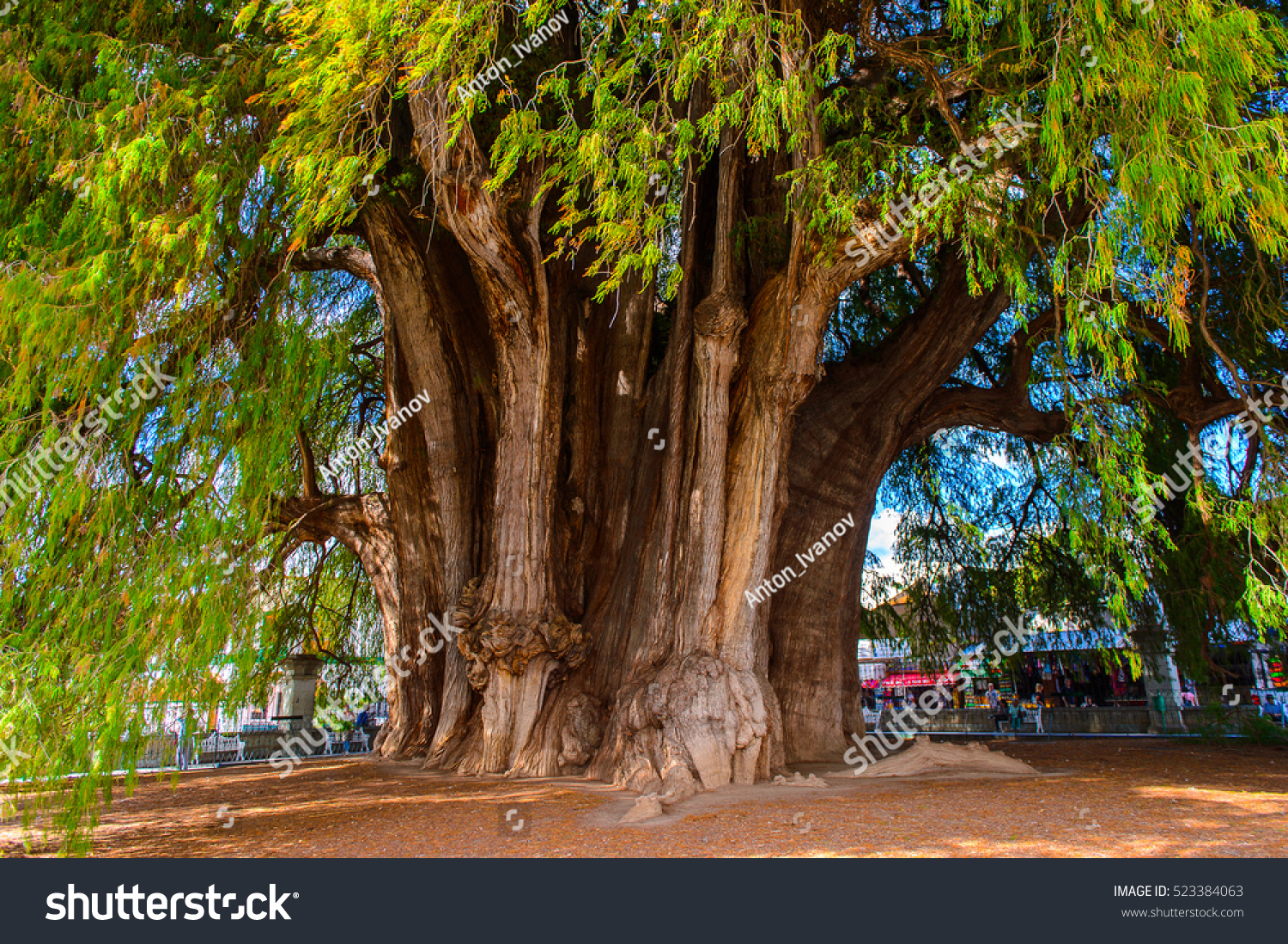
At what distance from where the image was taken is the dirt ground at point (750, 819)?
3.98m

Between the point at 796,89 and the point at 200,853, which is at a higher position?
the point at 796,89

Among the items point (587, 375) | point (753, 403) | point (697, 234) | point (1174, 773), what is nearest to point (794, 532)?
point (753, 403)

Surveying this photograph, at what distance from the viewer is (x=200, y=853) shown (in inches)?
168

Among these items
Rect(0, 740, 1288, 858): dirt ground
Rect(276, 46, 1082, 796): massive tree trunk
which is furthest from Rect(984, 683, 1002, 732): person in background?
Rect(276, 46, 1082, 796): massive tree trunk

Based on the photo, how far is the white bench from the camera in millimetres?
11195

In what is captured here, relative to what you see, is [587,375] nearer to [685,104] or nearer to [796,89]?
[685,104]

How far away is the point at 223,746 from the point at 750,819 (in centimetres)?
1011

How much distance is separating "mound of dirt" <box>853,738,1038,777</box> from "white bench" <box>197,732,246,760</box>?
9.21 m

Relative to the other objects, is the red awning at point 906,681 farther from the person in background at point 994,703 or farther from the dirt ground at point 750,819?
the dirt ground at point 750,819

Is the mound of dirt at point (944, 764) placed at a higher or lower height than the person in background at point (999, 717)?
higher

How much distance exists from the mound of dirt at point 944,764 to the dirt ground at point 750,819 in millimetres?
305

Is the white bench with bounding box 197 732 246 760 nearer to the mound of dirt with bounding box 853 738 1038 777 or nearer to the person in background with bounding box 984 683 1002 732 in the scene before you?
the mound of dirt with bounding box 853 738 1038 777

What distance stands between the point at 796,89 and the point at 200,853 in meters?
5.91

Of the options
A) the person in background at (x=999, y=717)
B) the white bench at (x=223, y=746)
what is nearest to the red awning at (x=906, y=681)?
the person in background at (x=999, y=717)
